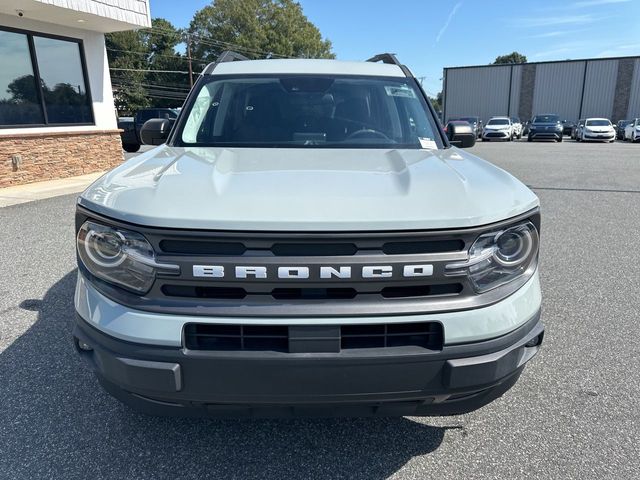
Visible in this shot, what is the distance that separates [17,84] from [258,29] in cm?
4778

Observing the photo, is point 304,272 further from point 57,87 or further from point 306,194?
point 57,87

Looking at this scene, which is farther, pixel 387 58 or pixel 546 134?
pixel 546 134

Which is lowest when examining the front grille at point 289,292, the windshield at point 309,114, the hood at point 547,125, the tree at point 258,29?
the hood at point 547,125

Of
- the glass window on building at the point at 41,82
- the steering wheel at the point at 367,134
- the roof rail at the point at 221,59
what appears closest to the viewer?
the steering wheel at the point at 367,134

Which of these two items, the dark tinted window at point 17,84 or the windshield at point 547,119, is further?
the windshield at point 547,119

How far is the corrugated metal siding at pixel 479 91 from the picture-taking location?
44.9 meters

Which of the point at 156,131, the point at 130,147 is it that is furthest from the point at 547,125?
the point at 156,131

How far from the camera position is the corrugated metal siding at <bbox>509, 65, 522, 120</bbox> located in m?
44.2

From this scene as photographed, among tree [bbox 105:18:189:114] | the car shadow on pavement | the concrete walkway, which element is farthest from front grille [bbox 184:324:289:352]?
tree [bbox 105:18:189:114]

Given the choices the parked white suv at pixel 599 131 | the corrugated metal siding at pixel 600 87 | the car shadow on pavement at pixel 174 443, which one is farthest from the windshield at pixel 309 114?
the corrugated metal siding at pixel 600 87

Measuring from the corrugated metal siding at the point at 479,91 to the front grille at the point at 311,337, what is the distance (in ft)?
158

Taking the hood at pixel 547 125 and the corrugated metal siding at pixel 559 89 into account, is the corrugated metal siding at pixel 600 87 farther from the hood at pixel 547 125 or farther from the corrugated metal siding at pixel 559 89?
the hood at pixel 547 125

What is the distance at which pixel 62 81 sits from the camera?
11.1 metres

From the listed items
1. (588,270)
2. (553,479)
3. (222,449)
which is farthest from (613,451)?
(588,270)
